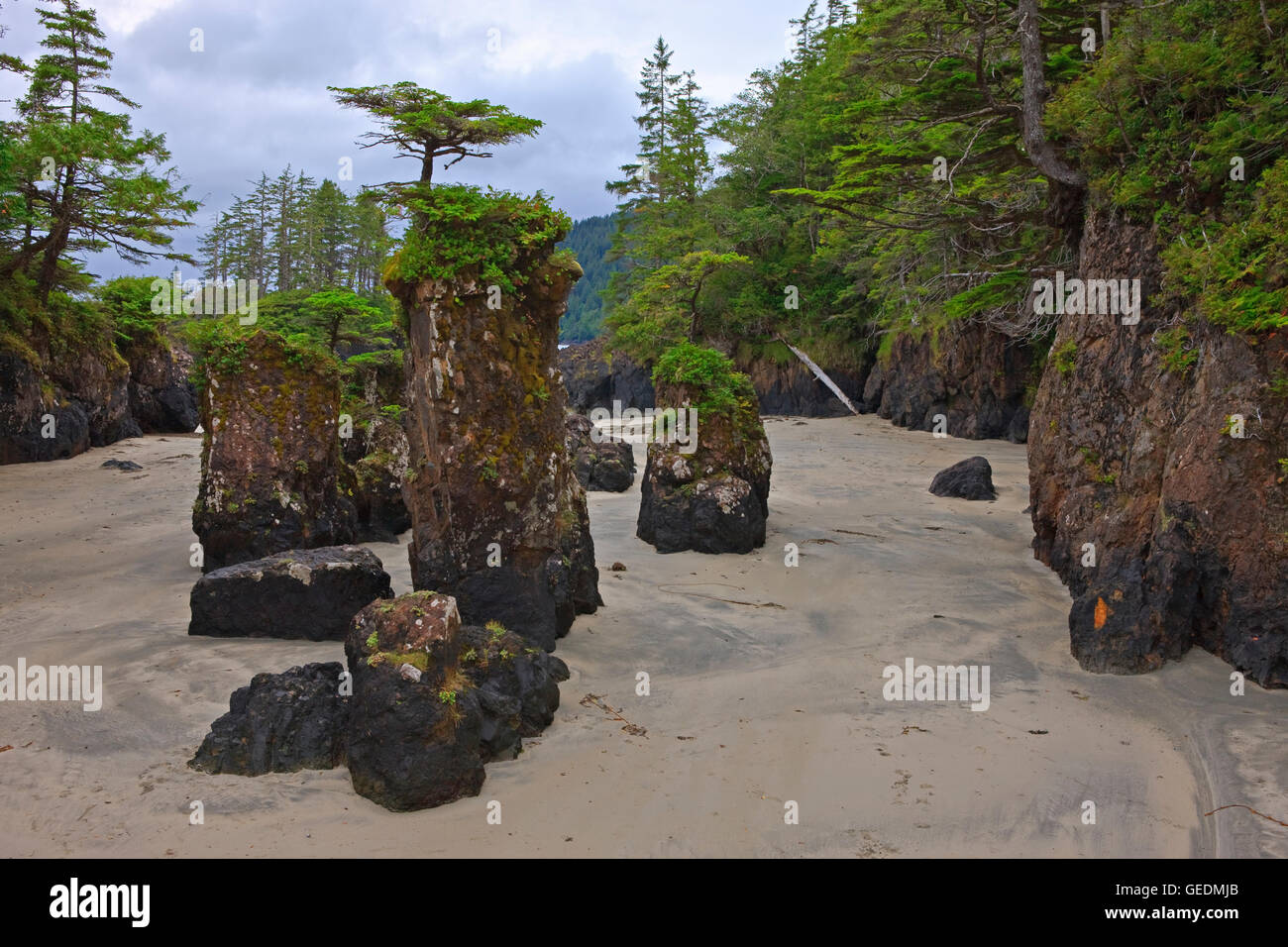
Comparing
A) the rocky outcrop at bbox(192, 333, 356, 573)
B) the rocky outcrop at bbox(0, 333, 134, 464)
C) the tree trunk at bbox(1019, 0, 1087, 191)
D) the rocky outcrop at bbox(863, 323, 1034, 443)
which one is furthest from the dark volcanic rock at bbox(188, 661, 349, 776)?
the rocky outcrop at bbox(863, 323, 1034, 443)

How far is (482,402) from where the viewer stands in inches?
290

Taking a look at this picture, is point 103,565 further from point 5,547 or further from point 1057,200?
point 1057,200

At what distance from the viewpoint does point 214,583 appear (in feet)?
25.2

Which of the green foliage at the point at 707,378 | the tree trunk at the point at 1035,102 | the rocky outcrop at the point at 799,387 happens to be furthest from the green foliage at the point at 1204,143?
the rocky outcrop at the point at 799,387

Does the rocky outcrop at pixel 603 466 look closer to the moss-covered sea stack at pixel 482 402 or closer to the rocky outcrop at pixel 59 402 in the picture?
the moss-covered sea stack at pixel 482 402

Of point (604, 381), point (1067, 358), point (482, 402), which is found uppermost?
point (604, 381)

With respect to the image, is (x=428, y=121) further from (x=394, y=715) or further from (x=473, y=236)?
(x=394, y=715)

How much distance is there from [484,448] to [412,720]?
2962mm

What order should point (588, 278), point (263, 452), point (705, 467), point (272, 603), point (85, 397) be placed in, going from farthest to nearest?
point (588, 278) < point (85, 397) < point (705, 467) < point (263, 452) < point (272, 603)

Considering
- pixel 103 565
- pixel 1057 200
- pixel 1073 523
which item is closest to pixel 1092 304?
pixel 1057 200

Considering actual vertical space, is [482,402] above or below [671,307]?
below

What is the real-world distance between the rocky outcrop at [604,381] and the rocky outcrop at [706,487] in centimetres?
2477

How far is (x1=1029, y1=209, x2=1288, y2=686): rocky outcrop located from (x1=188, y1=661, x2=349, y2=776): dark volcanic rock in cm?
598

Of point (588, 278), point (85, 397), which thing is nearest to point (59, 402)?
point (85, 397)
